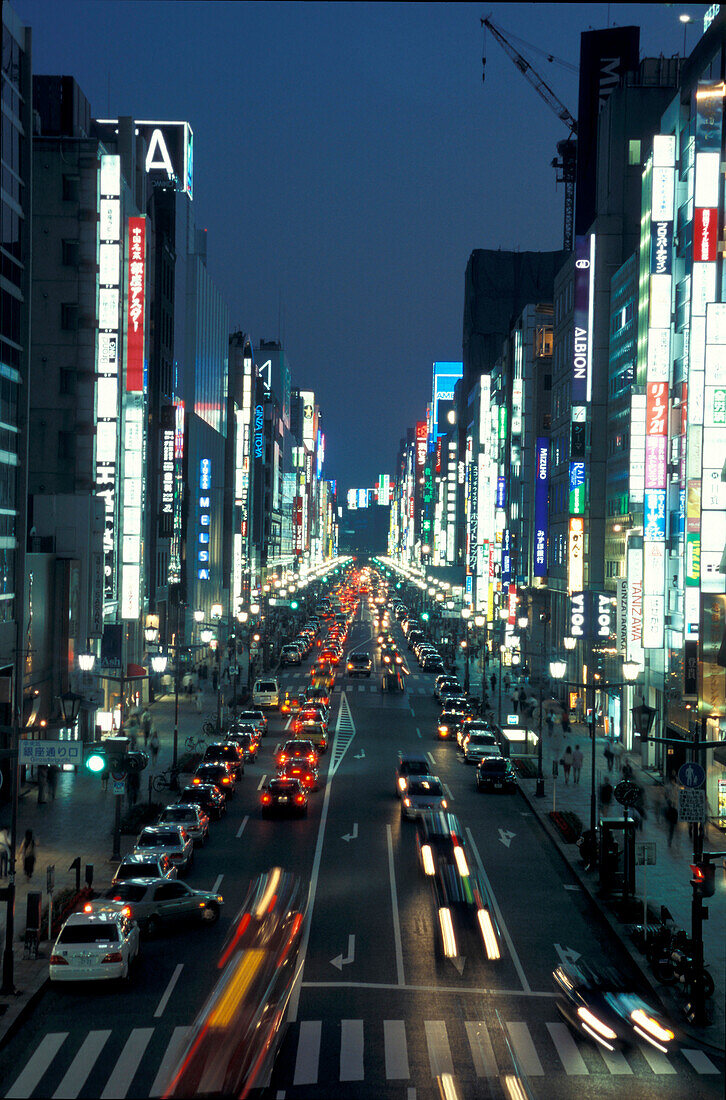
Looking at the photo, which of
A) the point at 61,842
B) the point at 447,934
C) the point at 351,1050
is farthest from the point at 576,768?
the point at 351,1050

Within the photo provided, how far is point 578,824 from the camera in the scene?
3912 centimetres

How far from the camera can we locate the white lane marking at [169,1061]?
17641mm

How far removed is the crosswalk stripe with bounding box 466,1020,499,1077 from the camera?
1858 cm

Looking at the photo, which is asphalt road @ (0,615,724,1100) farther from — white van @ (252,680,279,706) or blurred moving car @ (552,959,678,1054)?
white van @ (252,680,279,706)

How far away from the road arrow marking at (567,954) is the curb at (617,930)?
107 centimetres

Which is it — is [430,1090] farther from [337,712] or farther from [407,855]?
[337,712]

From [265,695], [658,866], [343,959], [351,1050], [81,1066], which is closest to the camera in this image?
[81,1066]

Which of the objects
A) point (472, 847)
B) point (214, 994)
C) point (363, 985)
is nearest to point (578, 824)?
point (472, 847)

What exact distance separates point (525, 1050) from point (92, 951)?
823cm

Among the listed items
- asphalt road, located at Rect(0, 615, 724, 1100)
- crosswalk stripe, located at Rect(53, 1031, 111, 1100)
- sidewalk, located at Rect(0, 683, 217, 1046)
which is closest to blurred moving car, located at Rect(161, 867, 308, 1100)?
asphalt road, located at Rect(0, 615, 724, 1100)

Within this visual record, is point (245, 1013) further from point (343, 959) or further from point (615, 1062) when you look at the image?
point (343, 959)

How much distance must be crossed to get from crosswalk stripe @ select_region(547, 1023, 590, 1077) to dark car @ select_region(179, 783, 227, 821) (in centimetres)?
2131

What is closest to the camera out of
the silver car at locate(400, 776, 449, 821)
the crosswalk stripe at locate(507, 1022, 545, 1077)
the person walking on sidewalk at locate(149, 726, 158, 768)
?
the crosswalk stripe at locate(507, 1022, 545, 1077)

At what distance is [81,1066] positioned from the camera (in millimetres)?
18875
